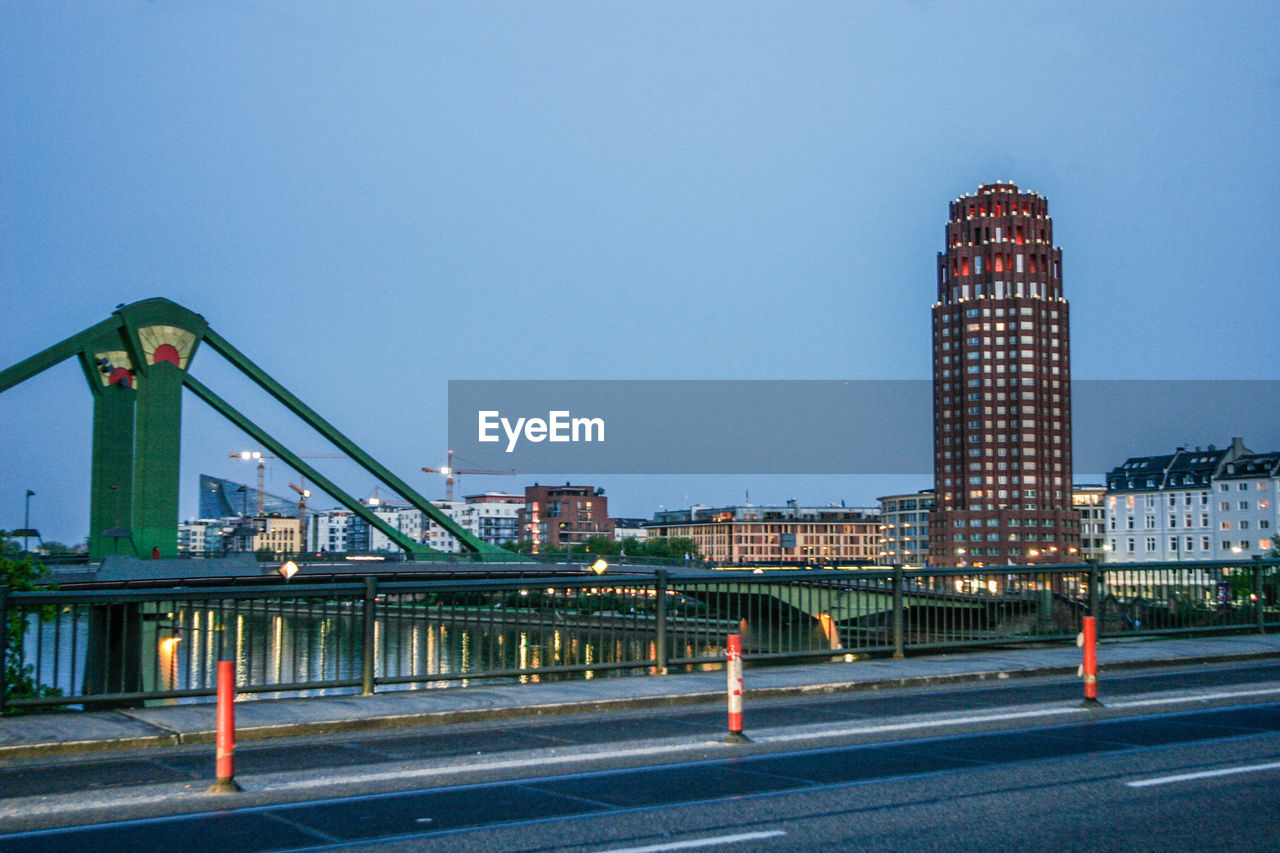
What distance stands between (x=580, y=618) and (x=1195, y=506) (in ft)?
502

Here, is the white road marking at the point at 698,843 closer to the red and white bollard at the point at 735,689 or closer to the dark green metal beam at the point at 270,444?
the red and white bollard at the point at 735,689

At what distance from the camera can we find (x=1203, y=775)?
383 inches

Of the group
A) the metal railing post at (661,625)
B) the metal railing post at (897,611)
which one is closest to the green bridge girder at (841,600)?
the metal railing post at (897,611)

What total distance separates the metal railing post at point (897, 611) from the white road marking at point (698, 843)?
1016cm

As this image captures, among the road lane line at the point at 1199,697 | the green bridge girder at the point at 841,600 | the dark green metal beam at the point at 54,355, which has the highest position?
the dark green metal beam at the point at 54,355

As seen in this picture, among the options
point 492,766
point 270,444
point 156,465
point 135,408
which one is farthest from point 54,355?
point 492,766

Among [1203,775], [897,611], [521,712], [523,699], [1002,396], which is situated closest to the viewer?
[1203,775]

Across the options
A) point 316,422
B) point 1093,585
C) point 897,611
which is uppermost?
point 316,422

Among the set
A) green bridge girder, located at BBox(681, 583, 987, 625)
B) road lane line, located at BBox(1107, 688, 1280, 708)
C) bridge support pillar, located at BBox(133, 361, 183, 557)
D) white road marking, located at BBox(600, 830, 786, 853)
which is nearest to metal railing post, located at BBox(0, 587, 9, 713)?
white road marking, located at BBox(600, 830, 786, 853)

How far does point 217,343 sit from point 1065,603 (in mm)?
78868

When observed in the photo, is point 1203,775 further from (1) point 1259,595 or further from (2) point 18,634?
(1) point 1259,595

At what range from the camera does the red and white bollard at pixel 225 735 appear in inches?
363

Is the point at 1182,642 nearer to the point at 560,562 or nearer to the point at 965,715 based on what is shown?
the point at 965,715

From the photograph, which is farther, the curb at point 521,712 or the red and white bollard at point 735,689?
the curb at point 521,712
